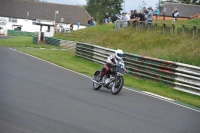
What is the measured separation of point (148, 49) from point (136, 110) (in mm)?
17171

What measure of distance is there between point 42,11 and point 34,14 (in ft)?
6.95

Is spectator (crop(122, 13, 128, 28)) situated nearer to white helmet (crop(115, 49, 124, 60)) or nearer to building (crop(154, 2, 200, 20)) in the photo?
white helmet (crop(115, 49, 124, 60))

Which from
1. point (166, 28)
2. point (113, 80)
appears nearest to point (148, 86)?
point (113, 80)

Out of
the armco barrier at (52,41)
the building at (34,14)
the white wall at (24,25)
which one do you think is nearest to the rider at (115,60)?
the armco barrier at (52,41)

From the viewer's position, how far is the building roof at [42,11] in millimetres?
99944

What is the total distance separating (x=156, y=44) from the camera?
30.0 meters

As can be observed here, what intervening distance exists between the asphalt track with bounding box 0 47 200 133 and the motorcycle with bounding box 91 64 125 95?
0.28 metres

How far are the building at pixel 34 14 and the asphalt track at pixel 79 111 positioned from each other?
3271 inches

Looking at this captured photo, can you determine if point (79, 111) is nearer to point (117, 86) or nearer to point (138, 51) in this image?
point (117, 86)

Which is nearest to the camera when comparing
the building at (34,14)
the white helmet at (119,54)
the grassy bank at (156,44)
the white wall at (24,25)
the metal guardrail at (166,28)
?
the white helmet at (119,54)

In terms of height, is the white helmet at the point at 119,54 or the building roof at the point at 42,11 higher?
the building roof at the point at 42,11

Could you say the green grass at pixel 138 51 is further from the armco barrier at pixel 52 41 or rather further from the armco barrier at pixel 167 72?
the armco barrier at pixel 52 41

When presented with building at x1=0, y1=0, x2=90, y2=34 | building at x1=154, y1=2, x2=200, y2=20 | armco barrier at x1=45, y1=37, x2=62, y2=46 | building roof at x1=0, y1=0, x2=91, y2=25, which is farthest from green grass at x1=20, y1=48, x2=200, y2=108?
building roof at x1=0, y1=0, x2=91, y2=25

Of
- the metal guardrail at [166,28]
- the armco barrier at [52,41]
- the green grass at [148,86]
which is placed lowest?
the green grass at [148,86]
